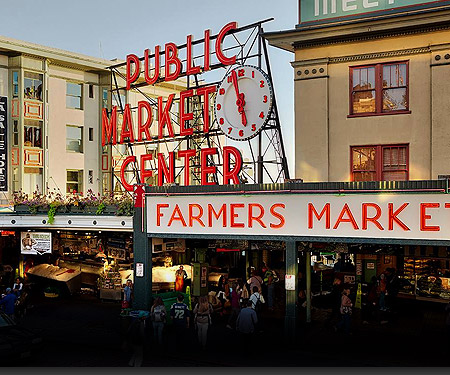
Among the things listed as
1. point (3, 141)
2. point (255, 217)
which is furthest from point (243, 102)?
point (3, 141)

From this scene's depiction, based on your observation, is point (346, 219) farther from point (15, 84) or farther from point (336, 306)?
point (15, 84)

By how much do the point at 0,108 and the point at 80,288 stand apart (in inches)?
568

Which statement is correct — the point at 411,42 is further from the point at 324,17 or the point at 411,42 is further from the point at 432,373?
the point at 432,373

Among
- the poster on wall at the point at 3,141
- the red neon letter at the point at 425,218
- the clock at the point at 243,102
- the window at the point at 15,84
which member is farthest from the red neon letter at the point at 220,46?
the window at the point at 15,84

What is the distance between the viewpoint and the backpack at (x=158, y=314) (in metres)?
18.5

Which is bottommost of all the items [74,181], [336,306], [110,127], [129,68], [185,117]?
[336,306]

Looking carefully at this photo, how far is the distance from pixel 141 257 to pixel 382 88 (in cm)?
1136

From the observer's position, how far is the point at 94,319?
2308cm

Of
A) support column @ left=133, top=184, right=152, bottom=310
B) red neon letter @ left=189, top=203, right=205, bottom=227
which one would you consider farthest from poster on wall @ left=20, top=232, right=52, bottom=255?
red neon letter @ left=189, top=203, right=205, bottom=227

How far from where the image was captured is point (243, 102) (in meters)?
25.3

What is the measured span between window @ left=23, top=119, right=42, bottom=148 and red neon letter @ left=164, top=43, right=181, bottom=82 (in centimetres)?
1395

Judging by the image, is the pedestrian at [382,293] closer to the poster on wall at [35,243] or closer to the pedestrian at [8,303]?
the pedestrian at [8,303]

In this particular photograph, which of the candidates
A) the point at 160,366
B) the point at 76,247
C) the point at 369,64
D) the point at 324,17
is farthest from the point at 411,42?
the point at 76,247

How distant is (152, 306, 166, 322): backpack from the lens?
18484mm
